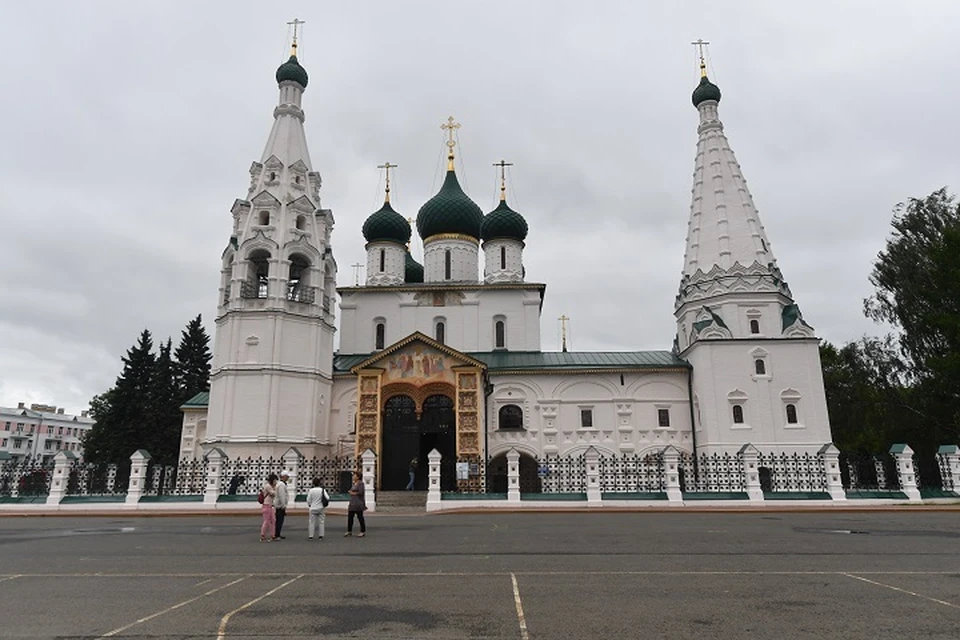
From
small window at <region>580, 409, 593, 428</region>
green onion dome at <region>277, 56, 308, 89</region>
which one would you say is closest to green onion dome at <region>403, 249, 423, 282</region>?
green onion dome at <region>277, 56, 308, 89</region>

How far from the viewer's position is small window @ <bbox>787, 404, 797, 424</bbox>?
25750 mm

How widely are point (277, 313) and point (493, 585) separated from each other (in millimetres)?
21670

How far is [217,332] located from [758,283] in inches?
944

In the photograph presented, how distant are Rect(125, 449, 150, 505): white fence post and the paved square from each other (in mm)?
7874

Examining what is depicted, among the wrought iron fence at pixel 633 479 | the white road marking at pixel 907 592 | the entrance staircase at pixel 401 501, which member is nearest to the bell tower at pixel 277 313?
the entrance staircase at pixel 401 501

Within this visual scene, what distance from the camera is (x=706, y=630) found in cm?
471

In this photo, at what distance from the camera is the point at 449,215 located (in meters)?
34.5

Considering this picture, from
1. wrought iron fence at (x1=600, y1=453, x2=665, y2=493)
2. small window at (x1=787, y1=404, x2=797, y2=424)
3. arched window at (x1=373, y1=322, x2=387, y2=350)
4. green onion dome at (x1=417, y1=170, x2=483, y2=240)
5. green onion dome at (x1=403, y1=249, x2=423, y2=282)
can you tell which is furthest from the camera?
green onion dome at (x1=403, y1=249, x2=423, y2=282)

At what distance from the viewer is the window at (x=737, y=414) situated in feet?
84.7

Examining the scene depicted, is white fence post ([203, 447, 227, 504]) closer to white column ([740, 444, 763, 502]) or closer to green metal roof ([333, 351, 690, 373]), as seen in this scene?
green metal roof ([333, 351, 690, 373])

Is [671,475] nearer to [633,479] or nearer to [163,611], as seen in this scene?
[633,479]

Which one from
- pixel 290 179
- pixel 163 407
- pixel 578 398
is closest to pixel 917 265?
pixel 578 398

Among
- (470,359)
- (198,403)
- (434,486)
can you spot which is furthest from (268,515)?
(198,403)

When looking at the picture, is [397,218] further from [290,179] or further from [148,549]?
[148,549]
